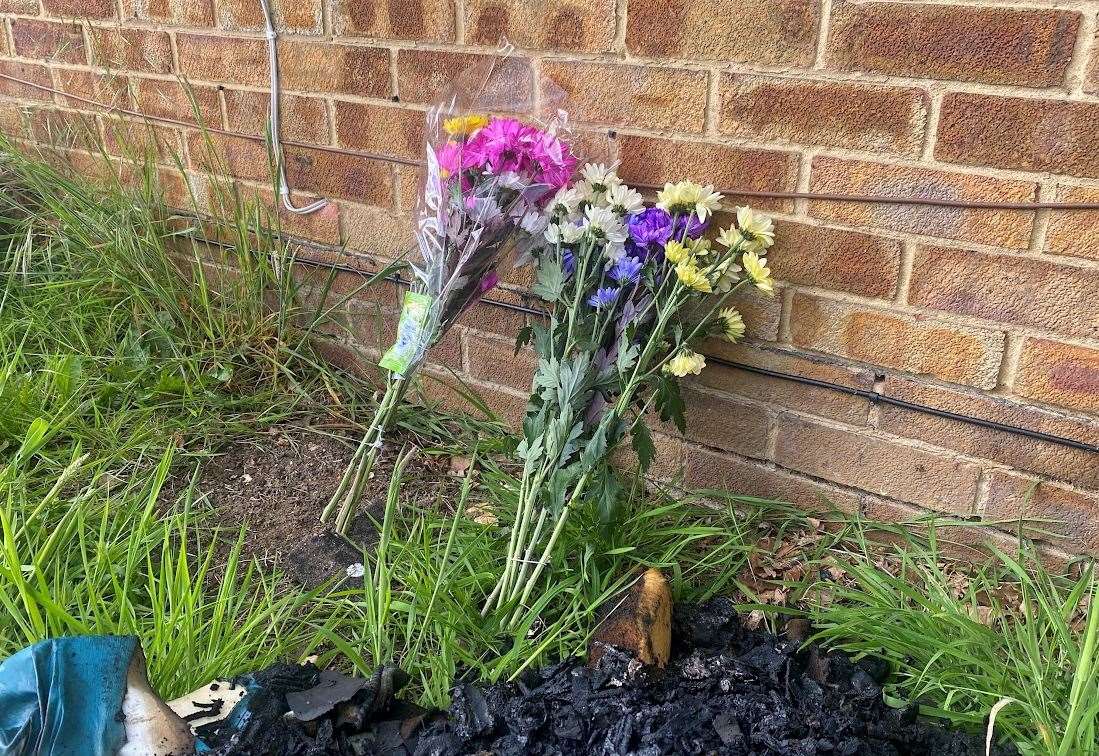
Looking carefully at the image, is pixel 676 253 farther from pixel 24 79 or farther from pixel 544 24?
pixel 24 79

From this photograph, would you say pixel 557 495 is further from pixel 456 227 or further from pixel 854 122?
pixel 854 122

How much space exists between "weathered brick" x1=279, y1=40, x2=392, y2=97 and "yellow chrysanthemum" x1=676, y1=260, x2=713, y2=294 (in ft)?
3.67

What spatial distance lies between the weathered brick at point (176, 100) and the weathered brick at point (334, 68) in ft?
0.98

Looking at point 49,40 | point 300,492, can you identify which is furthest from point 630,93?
point 49,40

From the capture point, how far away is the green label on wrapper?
81.8 inches

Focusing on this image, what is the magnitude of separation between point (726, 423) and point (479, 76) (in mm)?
998

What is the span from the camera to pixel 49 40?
3182 mm

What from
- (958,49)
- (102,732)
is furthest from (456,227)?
(102,732)

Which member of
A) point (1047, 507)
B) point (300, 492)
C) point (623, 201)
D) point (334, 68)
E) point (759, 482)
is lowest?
point (300, 492)

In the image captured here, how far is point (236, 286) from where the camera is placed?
2.75m

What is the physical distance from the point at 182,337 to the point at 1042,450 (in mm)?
2330

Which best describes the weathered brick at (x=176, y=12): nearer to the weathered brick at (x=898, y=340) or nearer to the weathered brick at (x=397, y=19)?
the weathered brick at (x=397, y=19)

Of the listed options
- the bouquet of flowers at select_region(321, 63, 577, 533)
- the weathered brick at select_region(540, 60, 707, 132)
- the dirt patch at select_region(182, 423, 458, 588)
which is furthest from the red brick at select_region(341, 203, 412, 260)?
the weathered brick at select_region(540, 60, 707, 132)

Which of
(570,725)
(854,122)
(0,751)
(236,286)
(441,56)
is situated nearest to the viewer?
(0,751)
